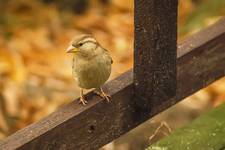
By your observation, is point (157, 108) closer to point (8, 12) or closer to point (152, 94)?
point (152, 94)

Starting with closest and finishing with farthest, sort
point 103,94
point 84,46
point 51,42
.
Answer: point 103,94 < point 84,46 < point 51,42

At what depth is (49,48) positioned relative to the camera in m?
6.65

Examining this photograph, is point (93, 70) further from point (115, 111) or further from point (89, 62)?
point (115, 111)

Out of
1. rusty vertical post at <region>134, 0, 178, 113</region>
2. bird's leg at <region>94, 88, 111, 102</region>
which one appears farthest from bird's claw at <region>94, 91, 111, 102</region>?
rusty vertical post at <region>134, 0, 178, 113</region>

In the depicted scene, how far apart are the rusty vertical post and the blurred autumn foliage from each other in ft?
7.42

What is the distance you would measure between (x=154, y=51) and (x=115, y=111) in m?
0.27

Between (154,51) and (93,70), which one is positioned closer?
(154,51)

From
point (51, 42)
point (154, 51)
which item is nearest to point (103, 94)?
point (154, 51)

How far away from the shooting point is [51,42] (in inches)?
266

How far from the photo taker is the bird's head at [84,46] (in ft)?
10.1

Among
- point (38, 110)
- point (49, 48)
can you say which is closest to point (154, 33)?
point (38, 110)

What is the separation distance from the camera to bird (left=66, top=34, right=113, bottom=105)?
308 centimetres

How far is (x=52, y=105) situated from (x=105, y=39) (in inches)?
42.2

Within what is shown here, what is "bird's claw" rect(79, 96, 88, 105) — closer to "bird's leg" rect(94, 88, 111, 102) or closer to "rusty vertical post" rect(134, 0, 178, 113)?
"bird's leg" rect(94, 88, 111, 102)
